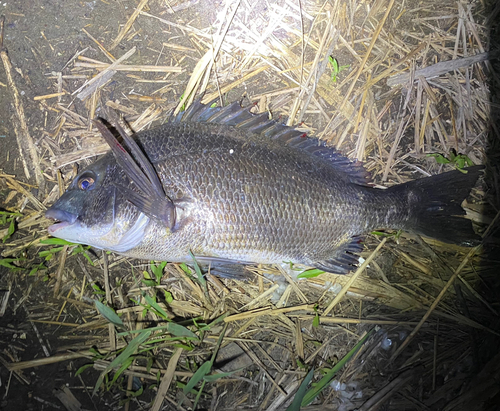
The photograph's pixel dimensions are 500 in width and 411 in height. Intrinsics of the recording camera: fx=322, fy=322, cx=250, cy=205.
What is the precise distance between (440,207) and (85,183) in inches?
91.3

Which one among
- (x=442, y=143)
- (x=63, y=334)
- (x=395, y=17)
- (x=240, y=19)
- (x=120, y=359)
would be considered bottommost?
(x=63, y=334)

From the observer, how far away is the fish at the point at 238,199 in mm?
1894

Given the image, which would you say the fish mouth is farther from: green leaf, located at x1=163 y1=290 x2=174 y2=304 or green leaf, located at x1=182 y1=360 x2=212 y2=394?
green leaf, located at x1=182 y1=360 x2=212 y2=394

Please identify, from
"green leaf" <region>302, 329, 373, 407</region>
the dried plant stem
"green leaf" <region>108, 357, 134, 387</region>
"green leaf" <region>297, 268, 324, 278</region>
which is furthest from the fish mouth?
"green leaf" <region>302, 329, 373, 407</region>

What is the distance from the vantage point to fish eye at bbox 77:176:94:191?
1968 millimetres

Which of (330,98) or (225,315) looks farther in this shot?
(330,98)

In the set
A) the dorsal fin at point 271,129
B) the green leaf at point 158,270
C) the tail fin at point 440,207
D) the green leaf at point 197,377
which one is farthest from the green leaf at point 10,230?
the tail fin at point 440,207

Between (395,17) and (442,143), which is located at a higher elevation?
(395,17)

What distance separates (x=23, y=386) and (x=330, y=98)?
3.00 m

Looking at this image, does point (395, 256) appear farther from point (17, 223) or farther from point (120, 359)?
point (17, 223)

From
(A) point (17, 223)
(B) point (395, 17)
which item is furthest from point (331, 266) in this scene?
(A) point (17, 223)

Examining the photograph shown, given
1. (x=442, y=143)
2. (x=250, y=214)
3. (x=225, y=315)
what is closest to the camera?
(x=250, y=214)

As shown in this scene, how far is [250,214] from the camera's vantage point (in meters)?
1.94

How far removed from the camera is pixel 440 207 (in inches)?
86.1
